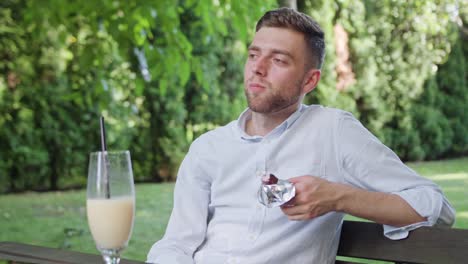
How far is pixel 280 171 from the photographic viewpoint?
1.94 m

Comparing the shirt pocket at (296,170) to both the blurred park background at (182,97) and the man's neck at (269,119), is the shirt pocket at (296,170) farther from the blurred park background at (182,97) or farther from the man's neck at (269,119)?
the blurred park background at (182,97)

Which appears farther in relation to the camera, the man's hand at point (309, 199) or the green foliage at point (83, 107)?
the green foliage at point (83, 107)

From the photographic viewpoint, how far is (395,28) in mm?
9703

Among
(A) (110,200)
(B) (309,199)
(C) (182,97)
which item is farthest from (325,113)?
(C) (182,97)

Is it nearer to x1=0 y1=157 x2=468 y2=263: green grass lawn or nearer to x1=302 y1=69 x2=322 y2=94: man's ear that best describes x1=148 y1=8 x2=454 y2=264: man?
x1=302 y1=69 x2=322 y2=94: man's ear

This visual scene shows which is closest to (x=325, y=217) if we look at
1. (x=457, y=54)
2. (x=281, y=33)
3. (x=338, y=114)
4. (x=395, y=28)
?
(x=338, y=114)

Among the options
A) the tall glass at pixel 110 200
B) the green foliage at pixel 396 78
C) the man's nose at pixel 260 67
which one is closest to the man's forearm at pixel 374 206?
the man's nose at pixel 260 67

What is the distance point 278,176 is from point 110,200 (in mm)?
631

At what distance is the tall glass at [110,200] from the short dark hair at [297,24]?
0.72m

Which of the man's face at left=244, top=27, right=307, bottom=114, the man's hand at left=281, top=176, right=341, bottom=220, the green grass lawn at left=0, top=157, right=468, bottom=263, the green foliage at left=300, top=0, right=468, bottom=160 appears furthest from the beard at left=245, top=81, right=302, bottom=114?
the green foliage at left=300, top=0, right=468, bottom=160

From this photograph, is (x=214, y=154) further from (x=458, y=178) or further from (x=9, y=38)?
(x=458, y=178)

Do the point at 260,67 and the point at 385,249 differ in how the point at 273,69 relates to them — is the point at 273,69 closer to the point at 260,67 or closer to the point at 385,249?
the point at 260,67

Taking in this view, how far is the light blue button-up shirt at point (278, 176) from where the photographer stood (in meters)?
1.80

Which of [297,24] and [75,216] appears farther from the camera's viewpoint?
[75,216]
